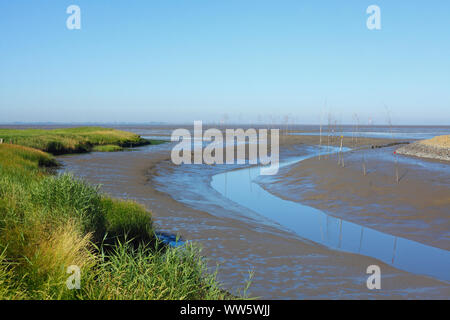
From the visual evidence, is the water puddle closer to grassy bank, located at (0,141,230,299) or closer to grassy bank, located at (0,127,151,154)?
grassy bank, located at (0,141,230,299)

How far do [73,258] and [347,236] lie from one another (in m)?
8.52

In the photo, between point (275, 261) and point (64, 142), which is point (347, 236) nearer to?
point (275, 261)

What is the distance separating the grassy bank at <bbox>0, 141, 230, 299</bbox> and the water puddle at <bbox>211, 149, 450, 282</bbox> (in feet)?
16.7

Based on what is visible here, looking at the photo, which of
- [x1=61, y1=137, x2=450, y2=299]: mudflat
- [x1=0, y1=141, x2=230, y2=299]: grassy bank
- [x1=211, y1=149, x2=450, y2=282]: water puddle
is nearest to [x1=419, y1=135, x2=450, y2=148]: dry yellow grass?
[x1=211, y1=149, x2=450, y2=282]: water puddle

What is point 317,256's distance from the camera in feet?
31.1

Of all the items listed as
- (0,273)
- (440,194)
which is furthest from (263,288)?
(440,194)

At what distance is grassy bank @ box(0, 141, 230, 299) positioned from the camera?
484 centimetres

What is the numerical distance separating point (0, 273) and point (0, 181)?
5.30 m

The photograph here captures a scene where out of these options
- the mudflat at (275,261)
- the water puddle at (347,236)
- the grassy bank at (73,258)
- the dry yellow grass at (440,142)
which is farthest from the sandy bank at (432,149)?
the grassy bank at (73,258)

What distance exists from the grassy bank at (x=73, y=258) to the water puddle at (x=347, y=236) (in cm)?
510

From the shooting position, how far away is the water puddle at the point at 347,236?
9.25m

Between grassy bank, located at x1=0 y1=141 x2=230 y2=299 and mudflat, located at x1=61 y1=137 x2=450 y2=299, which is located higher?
grassy bank, located at x1=0 y1=141 x2=230 y2=299

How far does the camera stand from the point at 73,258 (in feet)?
17.8

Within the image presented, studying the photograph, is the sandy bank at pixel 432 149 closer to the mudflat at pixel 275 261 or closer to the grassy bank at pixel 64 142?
the mudflat at pixel 275 261
